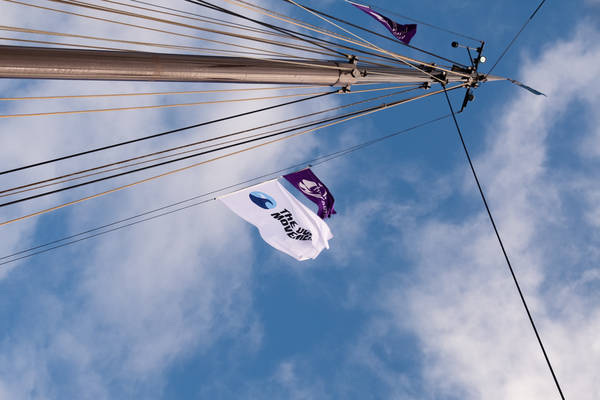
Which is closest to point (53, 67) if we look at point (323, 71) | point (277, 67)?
point (277, 67)

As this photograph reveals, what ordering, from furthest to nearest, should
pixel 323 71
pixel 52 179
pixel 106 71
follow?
pixel 323 71, pixel 52 179, pixel 106 71

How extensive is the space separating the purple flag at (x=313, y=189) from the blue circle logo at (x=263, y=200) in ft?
2.70

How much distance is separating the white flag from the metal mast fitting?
5359 millimetres

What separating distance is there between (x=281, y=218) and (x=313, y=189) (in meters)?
1.35

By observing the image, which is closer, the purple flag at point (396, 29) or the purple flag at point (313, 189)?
the purple flag at point (396, 29)

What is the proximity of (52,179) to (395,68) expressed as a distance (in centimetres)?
693

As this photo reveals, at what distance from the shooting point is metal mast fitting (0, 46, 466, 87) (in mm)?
4477

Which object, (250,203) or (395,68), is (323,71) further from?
(250,203)

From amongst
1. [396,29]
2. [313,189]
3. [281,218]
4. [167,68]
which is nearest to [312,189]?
[313,189]

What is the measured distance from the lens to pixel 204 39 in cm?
786

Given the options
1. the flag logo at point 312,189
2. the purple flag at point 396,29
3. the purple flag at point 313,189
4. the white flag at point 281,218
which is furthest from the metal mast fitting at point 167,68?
the white flag at point 281,218

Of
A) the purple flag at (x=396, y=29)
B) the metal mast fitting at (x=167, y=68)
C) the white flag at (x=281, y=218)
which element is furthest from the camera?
the white flag at (x=281, y=218)

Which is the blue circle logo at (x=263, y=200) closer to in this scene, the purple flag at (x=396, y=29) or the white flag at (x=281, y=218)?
the white flag at (x=281, y=218)

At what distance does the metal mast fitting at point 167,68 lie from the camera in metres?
4.48
